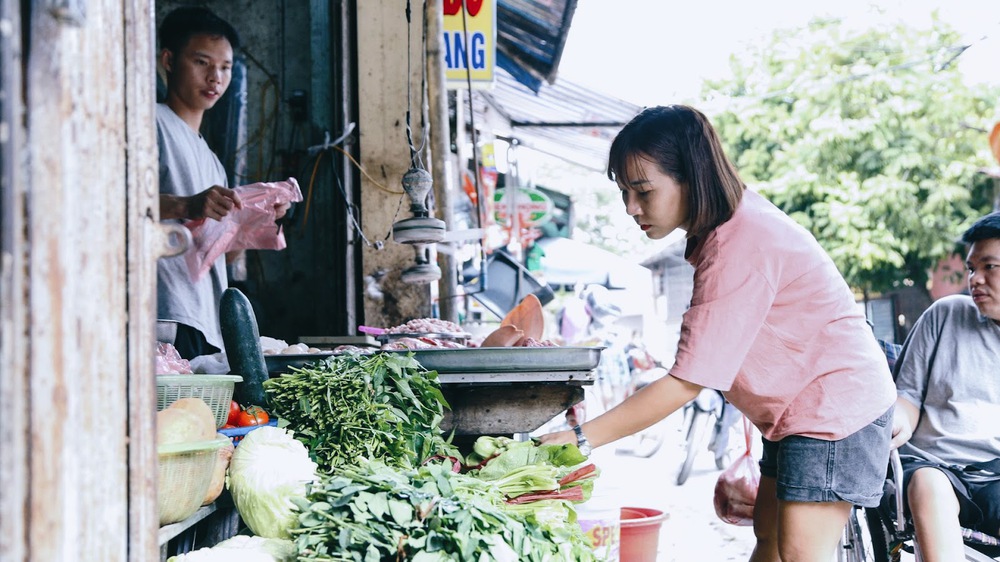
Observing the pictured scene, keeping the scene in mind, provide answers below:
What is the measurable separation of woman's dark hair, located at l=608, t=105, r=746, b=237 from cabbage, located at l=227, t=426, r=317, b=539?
1343mm

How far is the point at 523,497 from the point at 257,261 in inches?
154

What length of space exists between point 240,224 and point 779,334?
7.55ft

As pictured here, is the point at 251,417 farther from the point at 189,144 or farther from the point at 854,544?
the point at 854,544

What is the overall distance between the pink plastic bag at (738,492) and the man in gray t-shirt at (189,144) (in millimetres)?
2689

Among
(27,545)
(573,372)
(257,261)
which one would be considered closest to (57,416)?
(27,545)

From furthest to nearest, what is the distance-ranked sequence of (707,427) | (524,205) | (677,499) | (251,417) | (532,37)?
(524,205), (532,37), (707,427), (677,499), (251,417)

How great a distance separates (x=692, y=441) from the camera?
8.91 m

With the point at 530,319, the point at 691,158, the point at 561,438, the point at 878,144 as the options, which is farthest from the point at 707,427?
the point at 878,144

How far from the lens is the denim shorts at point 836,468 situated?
2551mm

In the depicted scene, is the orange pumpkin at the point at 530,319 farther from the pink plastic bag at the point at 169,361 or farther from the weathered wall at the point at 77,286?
the weathered wall at the point at 77,286

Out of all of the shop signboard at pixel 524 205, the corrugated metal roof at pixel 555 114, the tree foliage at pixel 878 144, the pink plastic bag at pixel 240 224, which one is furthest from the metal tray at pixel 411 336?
the tree foliage at pixel 878 144

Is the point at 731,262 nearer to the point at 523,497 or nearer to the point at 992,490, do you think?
the point at 523,497

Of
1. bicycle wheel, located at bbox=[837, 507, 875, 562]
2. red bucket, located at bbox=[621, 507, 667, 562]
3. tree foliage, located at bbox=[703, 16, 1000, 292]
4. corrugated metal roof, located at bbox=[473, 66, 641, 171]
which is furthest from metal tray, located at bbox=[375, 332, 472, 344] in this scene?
tree foliage, located at bbox=[703, 16, 1000, 292]

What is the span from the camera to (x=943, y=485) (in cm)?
330
